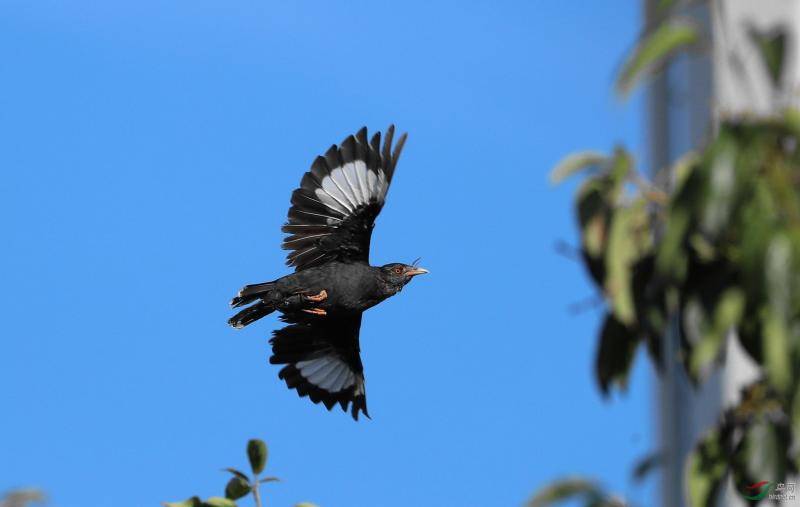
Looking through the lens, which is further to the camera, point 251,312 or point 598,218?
point 251,312

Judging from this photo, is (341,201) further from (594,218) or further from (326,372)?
(594,218)

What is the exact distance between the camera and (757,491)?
3.57m

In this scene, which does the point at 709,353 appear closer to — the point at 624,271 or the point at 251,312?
the point at 624,271

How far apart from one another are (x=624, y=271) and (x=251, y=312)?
9.50 feet

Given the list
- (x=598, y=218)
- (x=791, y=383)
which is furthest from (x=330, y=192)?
(x=791, y=383)

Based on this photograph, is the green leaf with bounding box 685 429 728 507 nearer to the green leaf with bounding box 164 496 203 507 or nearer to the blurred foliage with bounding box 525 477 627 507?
the blurred foliage with bounding box 525 477 627 507

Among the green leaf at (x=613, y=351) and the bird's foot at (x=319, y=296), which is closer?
the green leaf at (x=613, y=351)

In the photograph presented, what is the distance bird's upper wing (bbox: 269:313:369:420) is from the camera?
6.48 metres

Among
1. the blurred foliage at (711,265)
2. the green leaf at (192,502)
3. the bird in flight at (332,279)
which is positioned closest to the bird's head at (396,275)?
the bird in flight at (332,279)

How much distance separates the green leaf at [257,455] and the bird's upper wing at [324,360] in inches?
125

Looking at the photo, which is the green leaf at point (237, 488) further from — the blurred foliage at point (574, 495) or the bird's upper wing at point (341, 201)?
the bird's upper wing at point (341, 201)

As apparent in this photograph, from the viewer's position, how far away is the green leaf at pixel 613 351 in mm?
3531

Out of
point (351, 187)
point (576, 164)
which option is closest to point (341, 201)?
point (351, 187)

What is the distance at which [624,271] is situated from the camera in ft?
10.9
